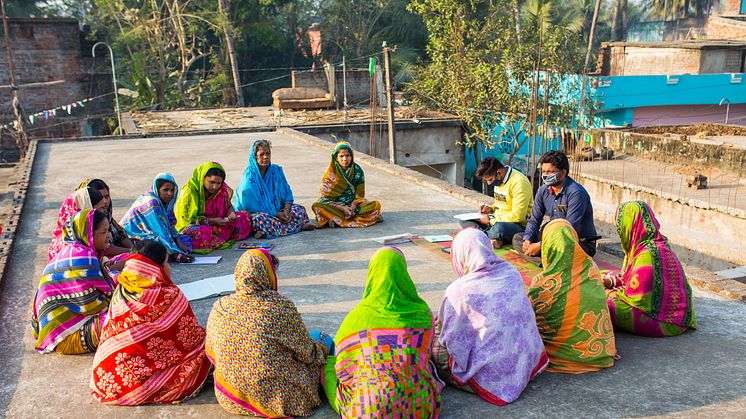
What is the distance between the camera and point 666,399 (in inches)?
138

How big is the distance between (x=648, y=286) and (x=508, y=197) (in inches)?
92.1

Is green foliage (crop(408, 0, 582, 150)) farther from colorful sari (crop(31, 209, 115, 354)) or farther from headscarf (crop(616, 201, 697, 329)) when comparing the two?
colorful sari (crop(31, 209, 115, 354))

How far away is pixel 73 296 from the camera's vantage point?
3949 millimetres

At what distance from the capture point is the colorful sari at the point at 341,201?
23.7 feet

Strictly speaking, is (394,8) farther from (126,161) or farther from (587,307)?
(587,307)

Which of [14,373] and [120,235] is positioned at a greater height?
[120,235]

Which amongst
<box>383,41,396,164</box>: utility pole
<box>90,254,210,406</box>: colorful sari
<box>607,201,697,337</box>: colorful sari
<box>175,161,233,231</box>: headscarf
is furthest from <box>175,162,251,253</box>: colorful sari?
<box>383,41,396,164</box>: utility pole

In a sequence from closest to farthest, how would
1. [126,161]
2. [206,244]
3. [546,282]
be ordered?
[546,282], [206,244], [126,161]

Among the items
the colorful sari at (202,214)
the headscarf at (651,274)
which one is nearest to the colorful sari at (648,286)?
the headscarf at (651,274)

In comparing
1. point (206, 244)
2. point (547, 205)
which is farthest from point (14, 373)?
point (547, 205)

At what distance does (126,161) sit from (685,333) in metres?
10.4

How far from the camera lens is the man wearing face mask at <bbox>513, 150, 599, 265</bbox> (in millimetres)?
5355

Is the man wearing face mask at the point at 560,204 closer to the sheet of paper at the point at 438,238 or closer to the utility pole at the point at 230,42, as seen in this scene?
the sheet of paper at the point at 438,238

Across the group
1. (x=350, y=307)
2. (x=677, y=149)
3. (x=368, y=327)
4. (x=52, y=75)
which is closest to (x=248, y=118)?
(x=52, y=75)
